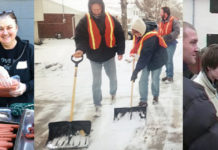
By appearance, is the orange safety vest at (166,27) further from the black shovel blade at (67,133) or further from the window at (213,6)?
the black shovel blade at (67,133)

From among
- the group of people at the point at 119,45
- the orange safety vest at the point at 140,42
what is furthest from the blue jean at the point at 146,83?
the orange safety vest at the point at 140,42

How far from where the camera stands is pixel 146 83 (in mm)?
1889

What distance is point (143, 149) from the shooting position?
1884 millimetres

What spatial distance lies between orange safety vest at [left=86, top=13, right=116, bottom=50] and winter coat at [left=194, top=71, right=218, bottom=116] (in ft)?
3.26

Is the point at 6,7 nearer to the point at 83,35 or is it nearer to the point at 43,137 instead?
the point at 83,35

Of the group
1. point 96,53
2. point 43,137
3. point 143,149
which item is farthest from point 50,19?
point 143,149

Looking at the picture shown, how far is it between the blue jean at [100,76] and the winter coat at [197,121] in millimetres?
726

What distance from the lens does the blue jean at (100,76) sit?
185cm

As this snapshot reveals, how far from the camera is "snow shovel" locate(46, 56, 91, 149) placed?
180cm

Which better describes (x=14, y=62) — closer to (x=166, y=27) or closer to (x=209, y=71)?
(x=166, y=27)

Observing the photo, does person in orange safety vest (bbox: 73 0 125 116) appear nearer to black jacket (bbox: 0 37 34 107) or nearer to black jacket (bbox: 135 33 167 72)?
black jacket (bbox: 135 33 167 72)

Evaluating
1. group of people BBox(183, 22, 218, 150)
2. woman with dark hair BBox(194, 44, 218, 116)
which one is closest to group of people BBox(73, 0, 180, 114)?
group of people BBox(183, 22, 218, 150)

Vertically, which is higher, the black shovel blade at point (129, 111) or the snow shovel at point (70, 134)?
the black shovel blade at point (129, 111)

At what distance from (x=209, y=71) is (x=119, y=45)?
1.08m
